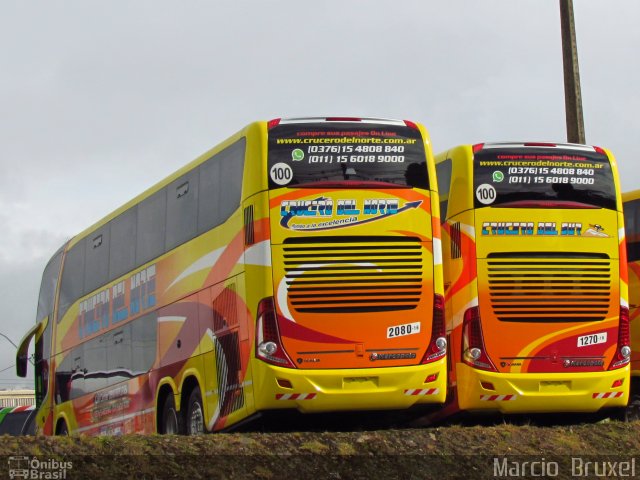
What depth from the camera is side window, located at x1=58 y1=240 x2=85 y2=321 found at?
23.4 m

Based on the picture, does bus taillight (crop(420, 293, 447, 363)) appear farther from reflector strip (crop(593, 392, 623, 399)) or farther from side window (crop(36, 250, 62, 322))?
side window (crop(36, 250, 62, 322))

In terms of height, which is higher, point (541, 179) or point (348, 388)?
point (541, 179)

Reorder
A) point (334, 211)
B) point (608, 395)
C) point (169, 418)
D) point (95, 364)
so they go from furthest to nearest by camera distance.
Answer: point (95, 364) → point (169, 418) → point (608, 395) → point (334, 211)

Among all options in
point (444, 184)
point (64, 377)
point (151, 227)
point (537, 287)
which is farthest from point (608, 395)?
point (64, 377)

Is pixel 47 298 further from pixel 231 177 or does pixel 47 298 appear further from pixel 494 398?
pixel 494 398

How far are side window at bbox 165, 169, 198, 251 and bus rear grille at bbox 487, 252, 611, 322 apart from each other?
3.94 meters

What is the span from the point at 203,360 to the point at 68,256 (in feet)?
24.8

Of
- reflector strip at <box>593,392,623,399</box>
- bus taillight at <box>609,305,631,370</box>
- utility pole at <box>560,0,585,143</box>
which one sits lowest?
reflector strip at <box>593,392,623,399</box>

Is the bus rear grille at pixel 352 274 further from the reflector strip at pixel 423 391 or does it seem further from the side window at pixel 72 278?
the side window at pixel 72 278

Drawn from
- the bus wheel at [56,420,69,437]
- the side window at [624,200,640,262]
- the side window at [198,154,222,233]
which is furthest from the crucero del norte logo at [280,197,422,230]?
the bus wheel at [56,420,69,437]

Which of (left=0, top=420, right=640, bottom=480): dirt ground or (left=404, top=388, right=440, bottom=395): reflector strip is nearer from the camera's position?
(left=0, top=420, right=640, bottom=480): dirt ground

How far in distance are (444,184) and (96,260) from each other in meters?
6.75

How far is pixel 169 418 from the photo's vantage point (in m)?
19.2

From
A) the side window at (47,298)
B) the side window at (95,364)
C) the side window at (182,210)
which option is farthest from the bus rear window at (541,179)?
the side window at (47,298)
